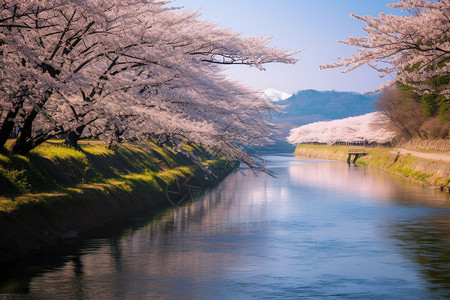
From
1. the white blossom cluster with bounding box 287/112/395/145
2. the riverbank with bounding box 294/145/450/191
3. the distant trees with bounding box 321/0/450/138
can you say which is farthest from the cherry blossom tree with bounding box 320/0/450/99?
the white blossom cluster with bounding box 287/112/395/145

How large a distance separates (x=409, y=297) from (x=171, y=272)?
6.08 metres

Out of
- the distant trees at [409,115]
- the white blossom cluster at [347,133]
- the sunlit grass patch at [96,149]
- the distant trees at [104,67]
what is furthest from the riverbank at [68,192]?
the white blossom cluster at [347,133]

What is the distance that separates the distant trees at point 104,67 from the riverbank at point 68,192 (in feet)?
4.67

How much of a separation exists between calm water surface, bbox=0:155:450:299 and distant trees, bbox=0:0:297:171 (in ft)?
13.1

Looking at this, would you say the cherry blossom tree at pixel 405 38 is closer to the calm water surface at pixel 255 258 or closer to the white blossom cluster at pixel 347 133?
the calm water surface at pixel 255 258

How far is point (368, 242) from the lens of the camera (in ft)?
69.4

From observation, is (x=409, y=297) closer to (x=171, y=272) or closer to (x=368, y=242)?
(x=171, y=272)

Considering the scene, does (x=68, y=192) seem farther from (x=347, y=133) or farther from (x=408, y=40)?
(x=347, y=133)

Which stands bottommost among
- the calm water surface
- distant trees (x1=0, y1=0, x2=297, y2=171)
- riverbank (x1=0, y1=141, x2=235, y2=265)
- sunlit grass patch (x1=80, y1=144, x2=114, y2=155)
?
the calm water surface

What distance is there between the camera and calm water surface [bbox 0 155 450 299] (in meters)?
13.9

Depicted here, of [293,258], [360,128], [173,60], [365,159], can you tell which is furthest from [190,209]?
[360,128]

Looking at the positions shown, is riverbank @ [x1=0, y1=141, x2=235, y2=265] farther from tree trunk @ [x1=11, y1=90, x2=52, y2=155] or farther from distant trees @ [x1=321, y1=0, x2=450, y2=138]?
distant trees @ [x1=321, y1=0, x2=450, y2=138]

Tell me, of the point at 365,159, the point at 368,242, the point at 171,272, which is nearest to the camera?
the point at 171,272

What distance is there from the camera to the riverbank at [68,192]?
17.1m
